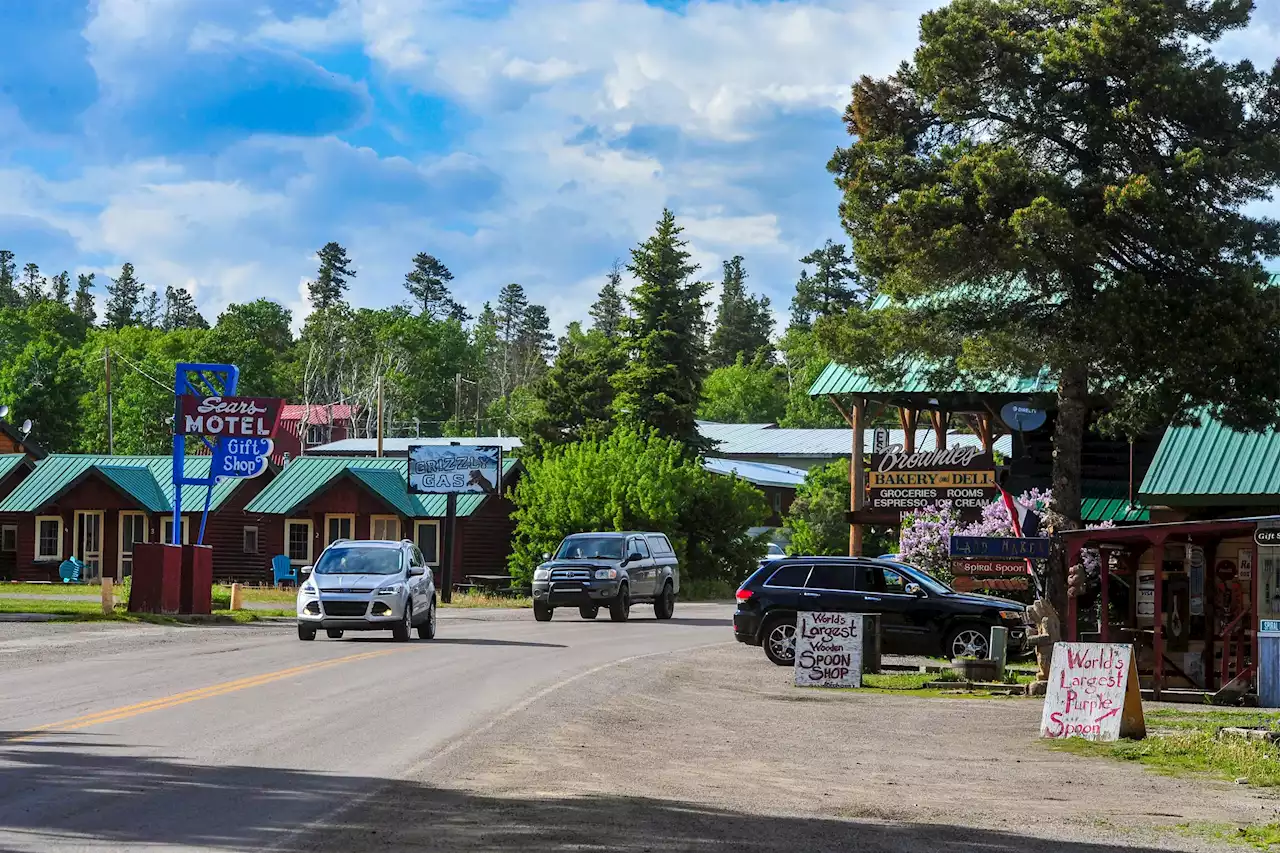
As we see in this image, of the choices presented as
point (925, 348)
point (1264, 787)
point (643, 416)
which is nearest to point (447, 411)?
point (643, 416)

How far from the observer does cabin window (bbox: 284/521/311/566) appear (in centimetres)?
6250

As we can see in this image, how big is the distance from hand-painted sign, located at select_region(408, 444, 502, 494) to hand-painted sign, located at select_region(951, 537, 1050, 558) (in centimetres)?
3126

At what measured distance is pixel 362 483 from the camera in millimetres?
59719

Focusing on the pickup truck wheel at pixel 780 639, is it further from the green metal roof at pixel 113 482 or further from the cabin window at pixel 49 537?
the cabin window at pixel 49 537

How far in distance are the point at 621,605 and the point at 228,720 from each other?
75.4ft

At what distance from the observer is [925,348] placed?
24.7 m

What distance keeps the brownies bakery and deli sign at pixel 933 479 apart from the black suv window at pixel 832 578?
8837mm

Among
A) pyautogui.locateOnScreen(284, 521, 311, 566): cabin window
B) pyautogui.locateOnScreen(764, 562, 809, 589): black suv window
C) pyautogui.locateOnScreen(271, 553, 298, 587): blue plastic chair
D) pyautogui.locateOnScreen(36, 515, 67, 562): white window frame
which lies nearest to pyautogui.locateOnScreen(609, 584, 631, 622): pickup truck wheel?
pyautogui.locateOnScreen(764, 562, 809, 589): black suv window

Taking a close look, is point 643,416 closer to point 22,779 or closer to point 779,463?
point 779,463

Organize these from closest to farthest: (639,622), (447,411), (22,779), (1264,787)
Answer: (22,779) < (1264,787) < (639,622) < (447,411)

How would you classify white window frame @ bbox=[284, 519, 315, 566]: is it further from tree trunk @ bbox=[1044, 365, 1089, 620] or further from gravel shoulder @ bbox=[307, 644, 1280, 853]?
gravel shoulder @ bbox=[307, 644, 1280, 853]

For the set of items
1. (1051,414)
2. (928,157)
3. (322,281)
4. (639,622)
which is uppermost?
(322,281)

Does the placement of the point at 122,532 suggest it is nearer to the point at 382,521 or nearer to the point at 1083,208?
the point at 382,521

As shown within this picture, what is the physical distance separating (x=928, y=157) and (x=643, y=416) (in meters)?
Answer: 44.4
